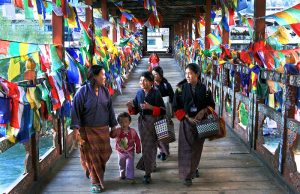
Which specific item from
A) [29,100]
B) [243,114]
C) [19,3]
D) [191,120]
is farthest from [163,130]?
[243,114]

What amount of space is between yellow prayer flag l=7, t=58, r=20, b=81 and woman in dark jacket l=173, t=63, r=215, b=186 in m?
1.55

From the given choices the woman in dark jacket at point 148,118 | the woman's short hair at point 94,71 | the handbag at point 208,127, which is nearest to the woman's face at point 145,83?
the woman in dark jacket at point 148,118

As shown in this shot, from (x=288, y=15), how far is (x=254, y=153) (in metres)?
2.03

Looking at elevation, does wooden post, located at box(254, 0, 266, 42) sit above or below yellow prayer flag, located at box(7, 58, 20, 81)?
above

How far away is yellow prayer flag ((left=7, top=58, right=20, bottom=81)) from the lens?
336cm

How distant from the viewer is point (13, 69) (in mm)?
3396

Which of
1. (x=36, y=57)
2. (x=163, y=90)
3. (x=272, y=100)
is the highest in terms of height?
(x=36, y=57)

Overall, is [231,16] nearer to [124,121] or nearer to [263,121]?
[263,121]

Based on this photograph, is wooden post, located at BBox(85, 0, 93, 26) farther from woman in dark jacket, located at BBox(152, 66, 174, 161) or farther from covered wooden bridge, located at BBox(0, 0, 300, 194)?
woman in dark jacket, located at BBox(152, 66, 174, 161)

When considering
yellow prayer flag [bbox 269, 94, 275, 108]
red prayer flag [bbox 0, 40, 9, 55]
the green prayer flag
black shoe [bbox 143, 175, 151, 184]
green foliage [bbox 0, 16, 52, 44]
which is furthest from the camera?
green foliage [bbox 0, 16, 52, 44]

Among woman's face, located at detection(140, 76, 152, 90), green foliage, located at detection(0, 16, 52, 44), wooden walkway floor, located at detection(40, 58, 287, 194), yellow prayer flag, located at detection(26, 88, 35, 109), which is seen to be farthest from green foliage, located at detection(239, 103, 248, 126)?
yellow prayer flag, located at detection(26, 88, 35, 109)

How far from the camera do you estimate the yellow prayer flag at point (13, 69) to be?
3.36 m

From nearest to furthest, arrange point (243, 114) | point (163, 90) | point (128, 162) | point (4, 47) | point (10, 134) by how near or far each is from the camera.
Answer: point (10, 134) < point (4, 47) < point (128, 162) < point (163, 90) < point (243, 114)

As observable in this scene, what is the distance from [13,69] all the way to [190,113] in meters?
1.72
